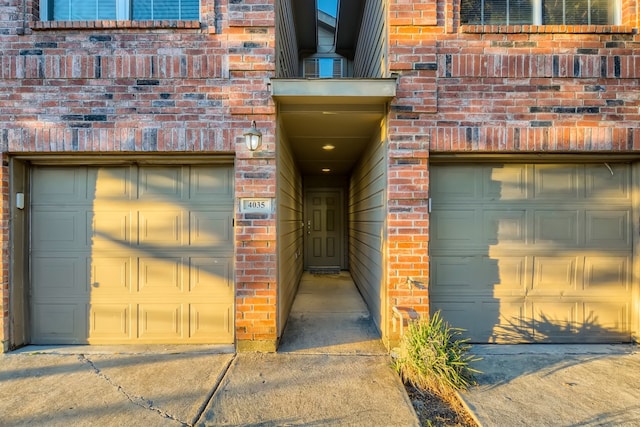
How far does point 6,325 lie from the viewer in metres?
3.23

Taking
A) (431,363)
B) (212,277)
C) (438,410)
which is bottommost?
(438,410)

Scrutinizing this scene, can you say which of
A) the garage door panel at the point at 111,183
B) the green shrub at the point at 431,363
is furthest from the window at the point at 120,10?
the green shrub at the point at 431,363

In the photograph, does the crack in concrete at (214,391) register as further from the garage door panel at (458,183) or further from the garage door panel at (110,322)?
the garage door panel at (458,183)

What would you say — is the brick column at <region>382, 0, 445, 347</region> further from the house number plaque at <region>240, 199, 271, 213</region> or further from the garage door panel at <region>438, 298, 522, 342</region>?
the house number plaque at <region>240, 199, 271, 213</region>

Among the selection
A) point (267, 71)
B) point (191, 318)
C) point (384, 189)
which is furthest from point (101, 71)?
point (384, 189)

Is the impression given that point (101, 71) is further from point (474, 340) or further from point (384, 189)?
point (474, 340)

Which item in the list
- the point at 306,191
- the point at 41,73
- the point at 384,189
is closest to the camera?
the point at 41,73

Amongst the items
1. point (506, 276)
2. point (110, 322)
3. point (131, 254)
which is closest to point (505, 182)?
point (506, 276)

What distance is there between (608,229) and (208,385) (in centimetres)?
444

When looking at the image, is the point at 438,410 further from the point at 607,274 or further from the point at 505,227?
the point at 607,274

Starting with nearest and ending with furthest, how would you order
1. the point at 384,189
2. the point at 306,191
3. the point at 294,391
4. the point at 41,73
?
the point at 294,391
the point at 41,73
the point at 384,189
the point at 306,191

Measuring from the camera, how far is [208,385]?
8.80ft

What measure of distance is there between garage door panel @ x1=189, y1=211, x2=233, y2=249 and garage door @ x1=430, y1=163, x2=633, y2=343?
2.31 meters

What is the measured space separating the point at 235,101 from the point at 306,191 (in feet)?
16.0
